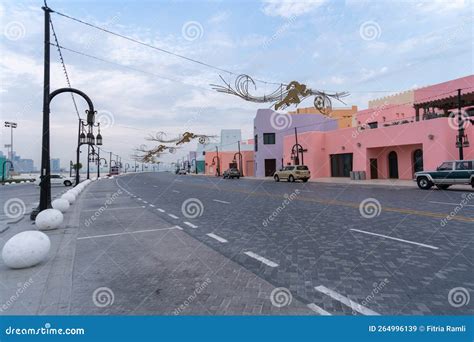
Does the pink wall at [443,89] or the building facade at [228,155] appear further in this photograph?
the building facade at [228,155]

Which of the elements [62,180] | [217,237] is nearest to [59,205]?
[217,237]

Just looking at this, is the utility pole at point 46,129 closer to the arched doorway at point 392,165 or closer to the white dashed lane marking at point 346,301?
the white dashed lane marking at point 346,301

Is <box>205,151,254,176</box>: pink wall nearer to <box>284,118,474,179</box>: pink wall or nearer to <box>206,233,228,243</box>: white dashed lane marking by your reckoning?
<box>284,118,474,179</box>: pink wall

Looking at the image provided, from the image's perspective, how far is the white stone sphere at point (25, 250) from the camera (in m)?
5.38

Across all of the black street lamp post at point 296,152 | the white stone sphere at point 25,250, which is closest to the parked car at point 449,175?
Result: the black street lamp post at point 296,152

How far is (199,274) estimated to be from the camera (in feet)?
16.7

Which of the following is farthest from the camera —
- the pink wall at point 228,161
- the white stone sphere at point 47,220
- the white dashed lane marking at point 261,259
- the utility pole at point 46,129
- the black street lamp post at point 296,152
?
the pink wall at point 228,161

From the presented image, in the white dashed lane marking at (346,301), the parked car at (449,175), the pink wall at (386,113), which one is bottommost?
the white dashed lane marking at (346,301)

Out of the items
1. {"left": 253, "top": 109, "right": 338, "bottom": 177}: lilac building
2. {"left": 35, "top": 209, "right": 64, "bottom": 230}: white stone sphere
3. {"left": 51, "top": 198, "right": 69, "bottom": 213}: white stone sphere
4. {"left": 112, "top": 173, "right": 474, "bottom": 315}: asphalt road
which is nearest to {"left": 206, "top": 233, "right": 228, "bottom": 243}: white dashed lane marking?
{"left": 112, "top": 173, "right": 474, "bottom": 315}: asphalt road

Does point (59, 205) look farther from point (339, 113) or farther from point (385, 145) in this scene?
point (339, 113)

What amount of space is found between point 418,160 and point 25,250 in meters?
30.8

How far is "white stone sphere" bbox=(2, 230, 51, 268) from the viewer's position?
17.7ft

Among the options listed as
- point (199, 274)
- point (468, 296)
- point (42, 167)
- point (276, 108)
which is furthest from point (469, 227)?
point (276, 108)

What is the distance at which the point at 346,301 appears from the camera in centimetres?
394
